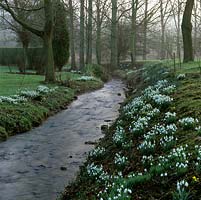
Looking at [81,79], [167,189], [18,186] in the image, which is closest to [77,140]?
[18,186]

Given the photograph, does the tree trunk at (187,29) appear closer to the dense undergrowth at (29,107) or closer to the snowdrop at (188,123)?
the dense undergrowth at (29,107)

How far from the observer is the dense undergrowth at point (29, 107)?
1394cm

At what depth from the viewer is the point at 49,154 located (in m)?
11.1

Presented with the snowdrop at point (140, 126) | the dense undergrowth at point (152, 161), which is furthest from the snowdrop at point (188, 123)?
the snowdrop at point (140, 126)

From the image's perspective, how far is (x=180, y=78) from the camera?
16422 millimetres

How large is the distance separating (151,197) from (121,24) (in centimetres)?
5617

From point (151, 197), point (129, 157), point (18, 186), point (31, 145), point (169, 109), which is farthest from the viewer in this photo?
point (31, 145)

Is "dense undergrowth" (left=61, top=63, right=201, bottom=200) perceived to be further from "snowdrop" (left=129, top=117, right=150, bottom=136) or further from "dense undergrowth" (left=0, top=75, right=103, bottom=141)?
"dense undergrowth" (left=0, top=75, right=103, bottom=141)

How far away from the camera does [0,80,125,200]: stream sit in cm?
832

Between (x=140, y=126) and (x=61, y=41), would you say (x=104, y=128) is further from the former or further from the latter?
(x=61, y=41)

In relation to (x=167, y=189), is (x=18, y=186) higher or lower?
lower

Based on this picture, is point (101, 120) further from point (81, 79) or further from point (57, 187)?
point (81, 79)

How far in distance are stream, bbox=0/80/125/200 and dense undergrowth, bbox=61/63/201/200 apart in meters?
0.79

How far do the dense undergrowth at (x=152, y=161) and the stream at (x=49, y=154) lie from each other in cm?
79
